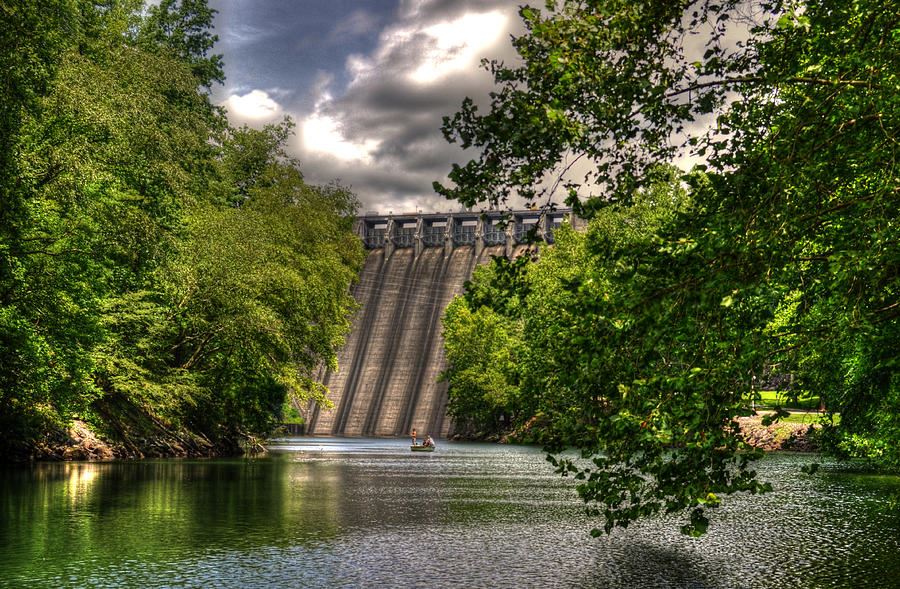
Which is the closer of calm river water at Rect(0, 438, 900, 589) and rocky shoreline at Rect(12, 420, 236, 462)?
calm river water at Rect(0, 438, 900, 589)

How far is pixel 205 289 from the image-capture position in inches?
1923

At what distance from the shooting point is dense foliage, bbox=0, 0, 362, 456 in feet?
98.3

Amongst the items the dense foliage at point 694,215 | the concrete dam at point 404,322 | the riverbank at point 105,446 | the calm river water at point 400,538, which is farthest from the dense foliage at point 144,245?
the concrete dam at point 404,322

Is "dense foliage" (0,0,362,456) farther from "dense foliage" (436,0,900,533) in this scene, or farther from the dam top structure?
the dam top structure

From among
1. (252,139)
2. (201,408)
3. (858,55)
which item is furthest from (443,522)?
(252,139)

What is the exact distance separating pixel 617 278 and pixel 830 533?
1378cm

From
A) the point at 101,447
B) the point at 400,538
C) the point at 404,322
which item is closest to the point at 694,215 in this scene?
the point at 400,538

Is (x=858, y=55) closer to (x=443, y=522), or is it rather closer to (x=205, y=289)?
(x=443, y=522)

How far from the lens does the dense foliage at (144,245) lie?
29969 mm

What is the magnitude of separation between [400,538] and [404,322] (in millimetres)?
105984

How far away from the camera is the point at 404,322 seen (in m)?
126

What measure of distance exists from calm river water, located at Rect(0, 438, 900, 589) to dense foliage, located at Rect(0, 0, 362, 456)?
19.8ft

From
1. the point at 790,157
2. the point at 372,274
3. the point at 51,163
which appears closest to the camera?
the point at 790,157

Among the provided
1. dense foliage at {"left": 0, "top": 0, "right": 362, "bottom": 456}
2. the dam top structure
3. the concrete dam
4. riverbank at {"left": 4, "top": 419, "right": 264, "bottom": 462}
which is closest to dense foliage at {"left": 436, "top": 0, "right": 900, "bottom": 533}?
dense foliage at {"left": 0, "top": 0, "right": 362, "bottom": 456}
